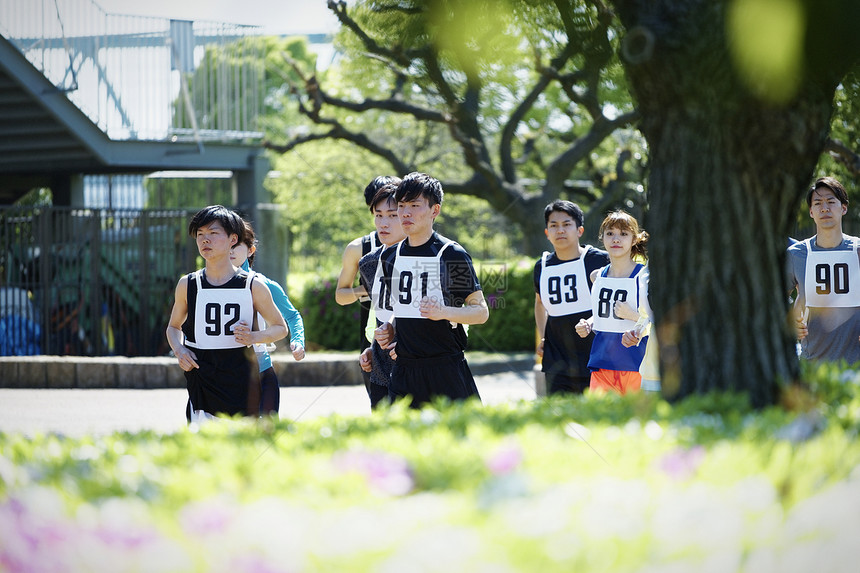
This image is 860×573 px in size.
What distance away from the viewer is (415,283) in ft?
18.9

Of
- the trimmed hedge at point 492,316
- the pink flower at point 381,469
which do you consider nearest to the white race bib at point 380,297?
the pink flower at point 381,469

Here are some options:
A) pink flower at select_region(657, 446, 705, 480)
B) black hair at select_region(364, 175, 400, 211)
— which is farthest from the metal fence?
pink flower at select_region(657, 446, 705, 480)

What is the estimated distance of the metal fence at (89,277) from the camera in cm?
1471

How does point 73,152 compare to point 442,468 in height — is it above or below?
above

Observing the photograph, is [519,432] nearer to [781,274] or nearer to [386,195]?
[781,274]

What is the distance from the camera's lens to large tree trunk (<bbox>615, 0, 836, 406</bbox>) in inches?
152

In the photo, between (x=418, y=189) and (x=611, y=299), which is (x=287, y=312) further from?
(x=611, y=299)

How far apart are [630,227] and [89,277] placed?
1011 cm

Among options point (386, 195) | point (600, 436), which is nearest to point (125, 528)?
point (600, 436)

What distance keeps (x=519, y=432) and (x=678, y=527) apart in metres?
0.85

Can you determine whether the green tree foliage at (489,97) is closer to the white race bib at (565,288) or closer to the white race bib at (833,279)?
the white race bib at (565,288)

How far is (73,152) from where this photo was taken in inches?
658

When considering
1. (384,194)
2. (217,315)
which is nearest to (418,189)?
(384,194)

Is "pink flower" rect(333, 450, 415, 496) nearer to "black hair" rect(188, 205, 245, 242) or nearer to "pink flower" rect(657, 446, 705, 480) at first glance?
"pink flower" rect(657, 446, 705, 480)
